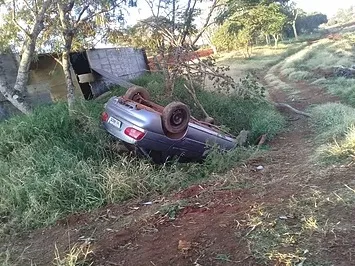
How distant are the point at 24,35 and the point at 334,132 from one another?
5.94m

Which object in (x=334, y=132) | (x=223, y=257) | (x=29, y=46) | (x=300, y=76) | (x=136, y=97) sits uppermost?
(x=29, y=46)

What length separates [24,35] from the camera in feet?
23.9

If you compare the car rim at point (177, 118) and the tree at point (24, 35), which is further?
the tree at point (24, 35)

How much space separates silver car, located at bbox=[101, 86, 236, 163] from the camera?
5.20 m

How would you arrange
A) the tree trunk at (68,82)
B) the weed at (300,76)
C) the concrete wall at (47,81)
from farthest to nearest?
1. the weed at (300,76)
2. the concrete wall at (47,81)
3. the tree trunk at (68,82)

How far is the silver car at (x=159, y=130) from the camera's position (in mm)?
5203

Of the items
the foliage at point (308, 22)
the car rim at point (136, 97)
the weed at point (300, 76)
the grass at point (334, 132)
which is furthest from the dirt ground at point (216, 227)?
the foliage at point (308, 22)

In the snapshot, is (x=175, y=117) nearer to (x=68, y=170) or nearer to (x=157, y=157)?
(x=157, y=157)

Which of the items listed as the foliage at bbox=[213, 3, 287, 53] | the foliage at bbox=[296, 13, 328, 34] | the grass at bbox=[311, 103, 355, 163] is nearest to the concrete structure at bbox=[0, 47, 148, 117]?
the grass at bbox=[311, 103, 355, 163]

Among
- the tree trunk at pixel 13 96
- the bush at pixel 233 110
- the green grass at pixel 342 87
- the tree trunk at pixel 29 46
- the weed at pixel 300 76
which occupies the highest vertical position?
the tree trunk at pixel 29 46

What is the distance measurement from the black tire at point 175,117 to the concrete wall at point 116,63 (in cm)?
479

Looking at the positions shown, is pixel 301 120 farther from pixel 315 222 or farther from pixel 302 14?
pixel 302 14

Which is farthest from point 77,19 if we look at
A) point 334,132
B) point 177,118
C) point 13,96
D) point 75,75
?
point 334,132

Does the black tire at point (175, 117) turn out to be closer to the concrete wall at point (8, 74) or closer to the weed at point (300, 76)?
the concrete wall at point (8, 74)
